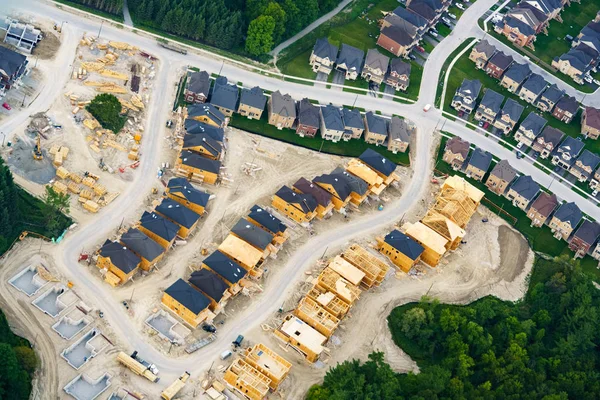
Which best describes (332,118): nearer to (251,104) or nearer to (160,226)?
(251,104)

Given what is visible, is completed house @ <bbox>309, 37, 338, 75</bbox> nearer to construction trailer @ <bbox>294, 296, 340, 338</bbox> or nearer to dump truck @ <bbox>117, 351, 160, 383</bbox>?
construction trailer @ <bbox>294, 296, 340, 338</bbox>

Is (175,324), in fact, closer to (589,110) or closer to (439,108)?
(439,108)

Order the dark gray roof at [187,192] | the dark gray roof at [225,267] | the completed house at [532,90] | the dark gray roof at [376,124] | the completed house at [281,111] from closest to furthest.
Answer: the dark gray roof at [225,267] → the dark gray roof at [187,192] → the completed house at [281,111] → the dark gray roof at [376,124] → the completed house at [532,90]

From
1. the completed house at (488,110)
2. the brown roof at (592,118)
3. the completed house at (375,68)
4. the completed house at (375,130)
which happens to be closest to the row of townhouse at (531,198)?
the completed house at (488,110)

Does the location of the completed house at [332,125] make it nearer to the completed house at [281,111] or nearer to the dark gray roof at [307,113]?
the dark gray roof at [307,113]

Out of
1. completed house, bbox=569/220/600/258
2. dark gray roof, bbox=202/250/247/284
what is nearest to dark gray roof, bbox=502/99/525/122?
completed house, bbox=569/220/600/258
